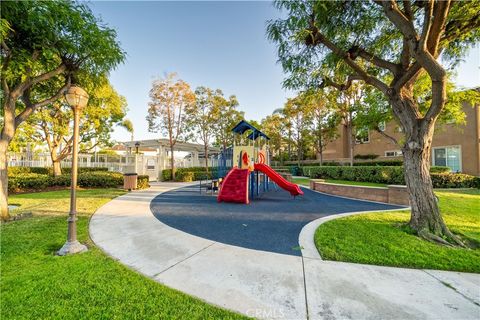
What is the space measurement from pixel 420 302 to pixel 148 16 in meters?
11.4

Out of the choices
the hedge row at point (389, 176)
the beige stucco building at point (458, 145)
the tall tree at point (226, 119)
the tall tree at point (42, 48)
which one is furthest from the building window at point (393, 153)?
the tall tree at point (42, 48)

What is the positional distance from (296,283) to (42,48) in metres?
7.79

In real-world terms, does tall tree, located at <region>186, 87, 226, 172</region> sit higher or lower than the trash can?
higher

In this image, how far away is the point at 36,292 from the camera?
93.4 inches

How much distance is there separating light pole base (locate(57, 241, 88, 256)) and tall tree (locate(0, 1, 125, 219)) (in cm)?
358

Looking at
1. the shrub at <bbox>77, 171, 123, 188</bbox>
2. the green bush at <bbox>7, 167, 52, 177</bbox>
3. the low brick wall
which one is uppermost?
the green bush at <bbox>7, 167, 52, 177</bbox>

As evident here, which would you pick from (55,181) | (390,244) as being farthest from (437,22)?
(55,181)

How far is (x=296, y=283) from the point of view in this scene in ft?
8.62

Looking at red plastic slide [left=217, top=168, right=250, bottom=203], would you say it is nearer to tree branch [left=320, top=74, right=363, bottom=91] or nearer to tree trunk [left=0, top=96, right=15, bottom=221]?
tree branch [left=320, top=74, right=363, bottom=91]

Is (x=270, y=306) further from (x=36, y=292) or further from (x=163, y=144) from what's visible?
(x=163, y=144)

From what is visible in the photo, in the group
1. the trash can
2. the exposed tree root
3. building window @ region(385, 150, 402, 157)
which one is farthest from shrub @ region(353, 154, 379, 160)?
the trash can

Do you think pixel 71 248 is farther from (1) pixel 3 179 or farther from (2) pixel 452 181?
(2) pixel 452 181

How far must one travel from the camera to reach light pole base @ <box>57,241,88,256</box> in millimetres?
3504

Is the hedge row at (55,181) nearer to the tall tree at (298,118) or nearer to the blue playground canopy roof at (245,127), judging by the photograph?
the blue playground canopy roof at (245,127)
